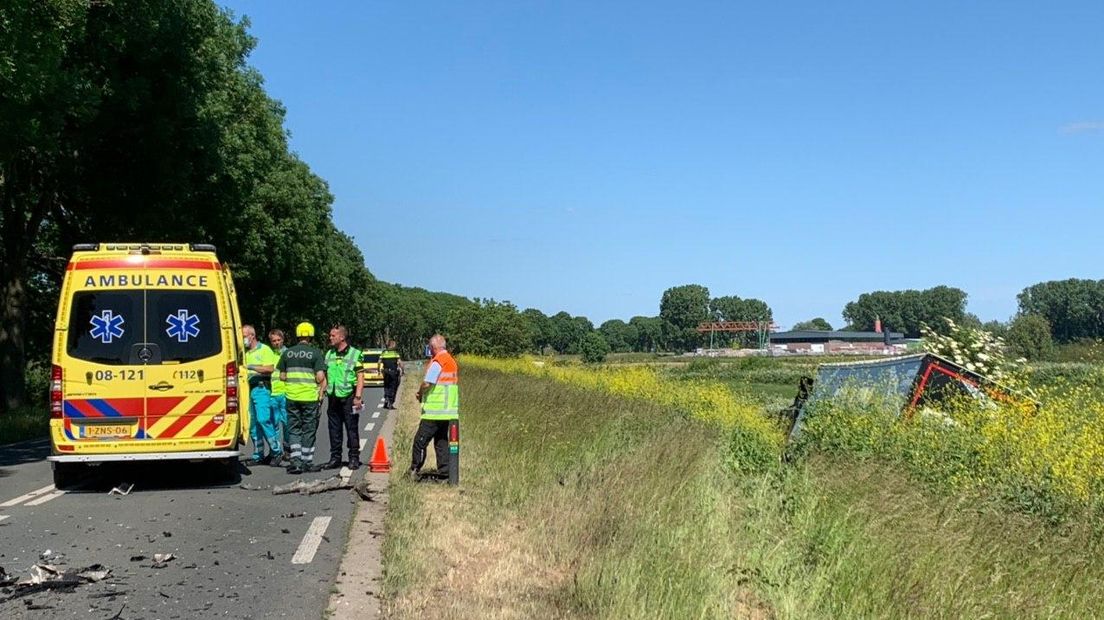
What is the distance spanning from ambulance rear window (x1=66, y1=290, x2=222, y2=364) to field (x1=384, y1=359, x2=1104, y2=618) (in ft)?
8.97

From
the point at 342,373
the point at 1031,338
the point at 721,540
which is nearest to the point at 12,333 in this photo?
the point at 342,373

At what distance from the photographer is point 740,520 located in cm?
842

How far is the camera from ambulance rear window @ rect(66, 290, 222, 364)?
34.7ft

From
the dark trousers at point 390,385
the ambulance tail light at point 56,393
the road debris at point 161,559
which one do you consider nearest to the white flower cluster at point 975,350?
the road debris at point 161,559

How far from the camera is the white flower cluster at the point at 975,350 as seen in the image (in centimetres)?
1505

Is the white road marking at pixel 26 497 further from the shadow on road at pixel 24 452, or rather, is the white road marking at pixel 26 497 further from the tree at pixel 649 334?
the tree at pixel 649 334

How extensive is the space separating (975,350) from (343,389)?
969 cm

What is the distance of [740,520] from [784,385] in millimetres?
43622

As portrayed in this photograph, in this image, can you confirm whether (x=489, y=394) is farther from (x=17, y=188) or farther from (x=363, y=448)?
(x=17, y=188)

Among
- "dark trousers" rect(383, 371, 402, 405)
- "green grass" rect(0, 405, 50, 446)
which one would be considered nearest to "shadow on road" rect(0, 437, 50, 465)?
"green grass" rect(0, 405, 50, 446)

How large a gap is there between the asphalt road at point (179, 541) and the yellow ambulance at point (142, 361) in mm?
576

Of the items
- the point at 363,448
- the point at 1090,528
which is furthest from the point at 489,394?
the point at 1090,528

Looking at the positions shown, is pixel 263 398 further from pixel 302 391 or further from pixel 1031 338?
pixel 1031 338

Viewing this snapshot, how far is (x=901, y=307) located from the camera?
173m
